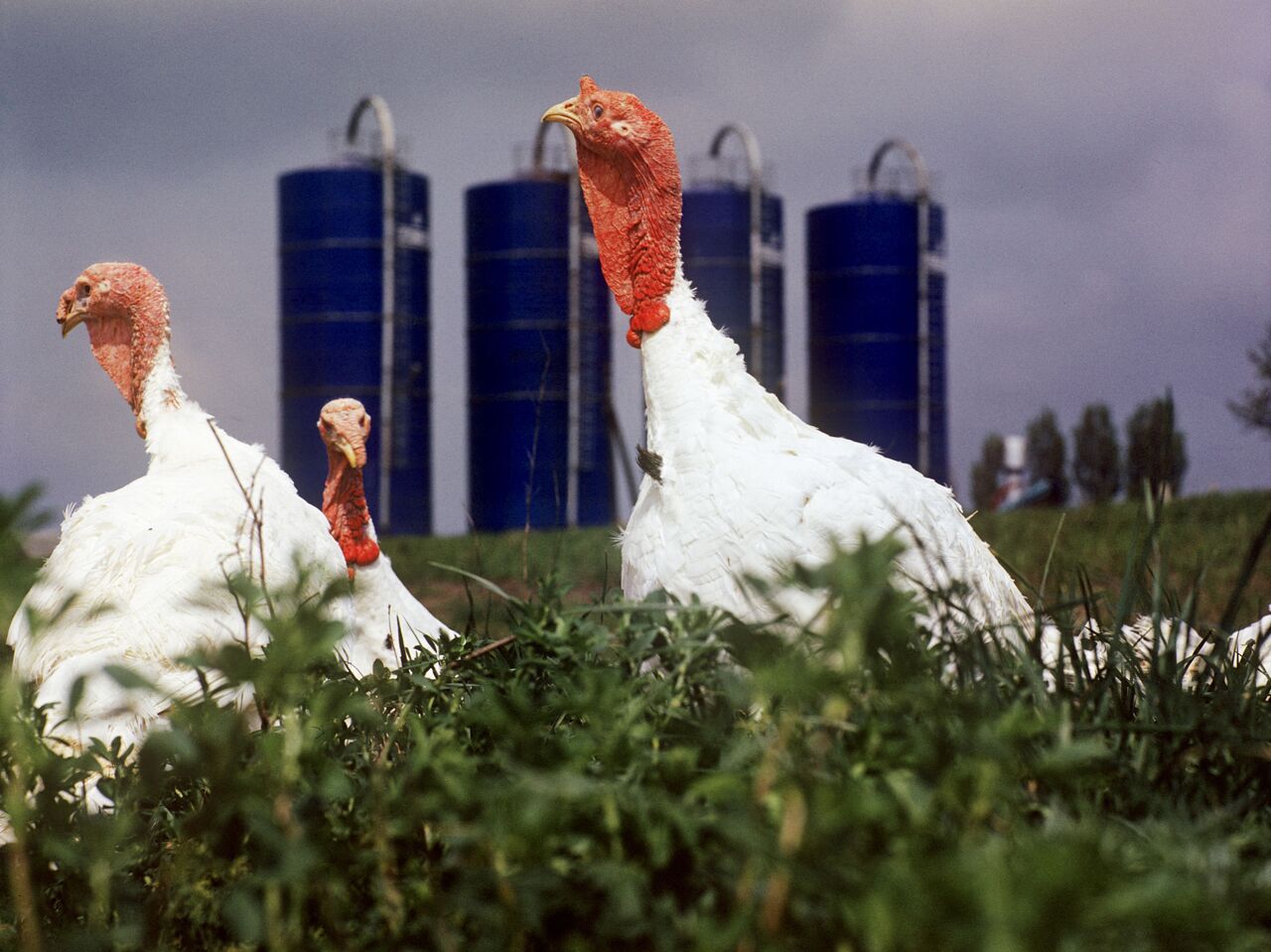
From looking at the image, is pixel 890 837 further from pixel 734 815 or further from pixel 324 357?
pixel 324 357

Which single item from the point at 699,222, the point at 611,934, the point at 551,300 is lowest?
the point at 611,934

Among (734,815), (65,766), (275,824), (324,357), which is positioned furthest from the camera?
(324,357)

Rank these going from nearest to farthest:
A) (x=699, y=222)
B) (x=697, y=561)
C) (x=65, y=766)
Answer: (x=65, y=766) → (x=697, y=561) → (x=699, y=222)

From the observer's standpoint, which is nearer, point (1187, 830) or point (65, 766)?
point (1187, 830)

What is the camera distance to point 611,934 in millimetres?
1518

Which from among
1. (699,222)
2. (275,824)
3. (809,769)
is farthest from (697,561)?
(699,222)

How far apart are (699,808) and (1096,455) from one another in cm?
3549

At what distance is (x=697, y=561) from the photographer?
2.88m

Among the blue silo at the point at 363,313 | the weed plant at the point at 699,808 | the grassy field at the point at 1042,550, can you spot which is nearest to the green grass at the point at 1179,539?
the grassy field at the point at 1042,550

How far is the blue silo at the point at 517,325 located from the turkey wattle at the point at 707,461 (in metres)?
19.4

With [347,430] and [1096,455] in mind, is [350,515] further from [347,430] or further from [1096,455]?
[1096,455]

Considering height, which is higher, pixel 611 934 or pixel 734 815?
pixel 734 815

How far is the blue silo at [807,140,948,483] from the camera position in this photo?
94.3 ft

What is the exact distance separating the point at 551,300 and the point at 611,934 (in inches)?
899
